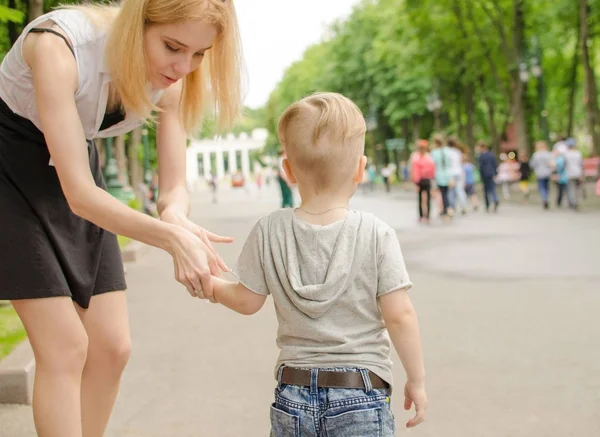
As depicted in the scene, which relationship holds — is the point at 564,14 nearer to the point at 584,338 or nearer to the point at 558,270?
the point at 558,270

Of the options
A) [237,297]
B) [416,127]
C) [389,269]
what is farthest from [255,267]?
[416,127]

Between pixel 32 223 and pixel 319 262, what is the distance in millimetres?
957

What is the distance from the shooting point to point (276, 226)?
2.75m

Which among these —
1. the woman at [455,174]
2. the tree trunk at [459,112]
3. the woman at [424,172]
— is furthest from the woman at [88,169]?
the tree trunk at [459,112]

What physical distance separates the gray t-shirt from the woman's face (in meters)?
0.58

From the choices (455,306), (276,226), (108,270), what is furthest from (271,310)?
(276,226)

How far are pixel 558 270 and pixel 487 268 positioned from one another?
780 mm

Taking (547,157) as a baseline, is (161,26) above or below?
above

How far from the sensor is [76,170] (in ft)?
9.45

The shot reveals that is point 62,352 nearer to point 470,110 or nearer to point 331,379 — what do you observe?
point 331,379

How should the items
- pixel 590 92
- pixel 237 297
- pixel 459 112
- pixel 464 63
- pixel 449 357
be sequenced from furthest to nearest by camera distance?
pixel 459 112
pixel 464 63
pixel 590 92
pixel 449 357
pixel 237 297

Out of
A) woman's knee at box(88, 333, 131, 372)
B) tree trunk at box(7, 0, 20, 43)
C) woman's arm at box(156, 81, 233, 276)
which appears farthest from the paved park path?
tree trunk at box(7, 0, 20, 43)

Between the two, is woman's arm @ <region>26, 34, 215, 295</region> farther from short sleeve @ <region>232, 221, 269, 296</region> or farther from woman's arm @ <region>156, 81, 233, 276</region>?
woman's arm @ <region>156, 81, 233, 276</region>

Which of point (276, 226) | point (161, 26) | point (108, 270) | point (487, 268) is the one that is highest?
point (161, 26)
